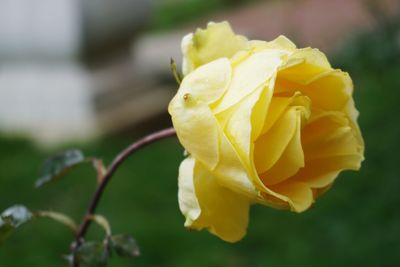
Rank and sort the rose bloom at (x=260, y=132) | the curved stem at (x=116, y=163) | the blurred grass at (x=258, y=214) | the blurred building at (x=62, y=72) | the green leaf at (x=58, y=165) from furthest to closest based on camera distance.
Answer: the blurred building at (x=62, y=72), the blurred grass at (x=258, y=214), the green leaf at (x=58, y=165), the curved stem at (x=116, y=163), the rose bloom at (x=260, y=132)

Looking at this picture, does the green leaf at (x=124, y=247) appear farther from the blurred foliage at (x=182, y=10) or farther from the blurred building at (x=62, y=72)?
the blurred foliage at (x=182, y=10)

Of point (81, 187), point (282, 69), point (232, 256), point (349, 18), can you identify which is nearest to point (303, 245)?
point (232, 256)

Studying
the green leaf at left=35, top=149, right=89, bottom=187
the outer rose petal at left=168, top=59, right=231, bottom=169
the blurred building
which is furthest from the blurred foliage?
the outer rose petal at left=168, top=59, right=231, bottom=169

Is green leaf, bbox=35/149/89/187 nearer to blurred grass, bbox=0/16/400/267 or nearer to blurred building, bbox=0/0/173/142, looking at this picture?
blurred grass, bbox=0/16/400/267

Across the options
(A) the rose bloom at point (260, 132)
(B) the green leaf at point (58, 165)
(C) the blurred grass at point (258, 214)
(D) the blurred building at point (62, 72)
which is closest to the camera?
(A) the rose bloom at point (260, 132)

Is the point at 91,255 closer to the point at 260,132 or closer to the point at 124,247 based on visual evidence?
the point at 124,247

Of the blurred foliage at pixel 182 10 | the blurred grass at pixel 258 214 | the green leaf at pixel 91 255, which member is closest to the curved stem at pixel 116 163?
the green leaf at pixel 91 255

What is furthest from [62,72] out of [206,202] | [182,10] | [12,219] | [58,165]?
[182,10]
